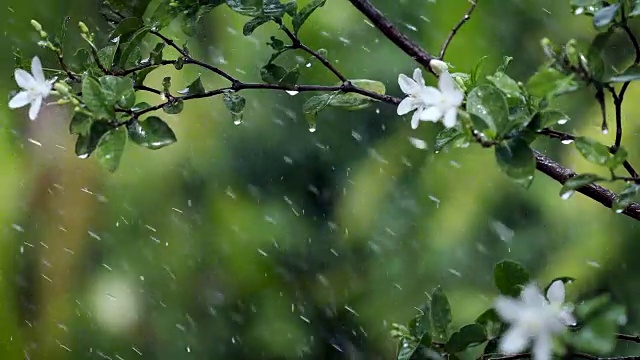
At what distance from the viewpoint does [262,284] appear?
112cm

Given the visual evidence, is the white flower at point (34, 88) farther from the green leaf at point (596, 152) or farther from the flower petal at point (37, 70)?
the green leaf at point (596, 152)

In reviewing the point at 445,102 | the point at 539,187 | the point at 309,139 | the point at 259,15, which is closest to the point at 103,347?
the point at 309,139

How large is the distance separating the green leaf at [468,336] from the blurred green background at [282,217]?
64 cm

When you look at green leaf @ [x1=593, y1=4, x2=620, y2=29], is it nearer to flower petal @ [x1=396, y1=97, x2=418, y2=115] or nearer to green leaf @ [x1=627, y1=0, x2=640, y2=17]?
green leaf @ [x1=627, y1=0, x2=640, y2=17]

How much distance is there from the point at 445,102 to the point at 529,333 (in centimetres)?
12

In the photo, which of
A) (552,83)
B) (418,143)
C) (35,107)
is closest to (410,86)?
(552,83)

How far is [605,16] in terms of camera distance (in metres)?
0.37

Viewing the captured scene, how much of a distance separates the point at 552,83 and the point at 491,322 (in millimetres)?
136

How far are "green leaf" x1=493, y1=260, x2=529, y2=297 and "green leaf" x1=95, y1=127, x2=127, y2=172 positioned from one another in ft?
0.70

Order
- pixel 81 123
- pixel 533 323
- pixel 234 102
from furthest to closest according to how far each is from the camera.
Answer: pixel 234 102 < pixel 81 123 < pixel 533 323

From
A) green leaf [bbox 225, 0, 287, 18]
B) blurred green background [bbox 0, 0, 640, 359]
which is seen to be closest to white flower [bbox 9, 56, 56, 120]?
green leaf [bbox 225, 0, 287, 18]

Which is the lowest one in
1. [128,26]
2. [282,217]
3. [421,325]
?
[282,217]

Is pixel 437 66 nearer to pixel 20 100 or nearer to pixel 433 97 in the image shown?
pixel 433 97

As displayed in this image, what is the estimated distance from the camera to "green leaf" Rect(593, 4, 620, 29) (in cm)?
36
